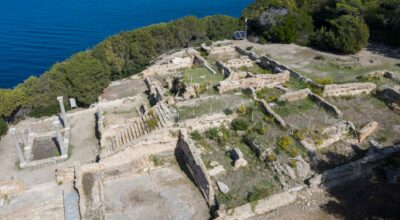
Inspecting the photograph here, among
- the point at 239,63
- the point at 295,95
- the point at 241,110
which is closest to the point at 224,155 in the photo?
the point at 241,110

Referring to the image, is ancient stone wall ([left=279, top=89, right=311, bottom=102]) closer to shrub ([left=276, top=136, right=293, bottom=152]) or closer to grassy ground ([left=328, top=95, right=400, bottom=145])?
grassy ground ([left=328, top=95, right=400, bottom=145])

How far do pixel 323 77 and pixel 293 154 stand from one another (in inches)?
547

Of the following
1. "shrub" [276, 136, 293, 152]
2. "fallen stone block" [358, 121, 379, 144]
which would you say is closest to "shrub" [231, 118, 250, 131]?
"shrub" [276, 136, 293, 152]

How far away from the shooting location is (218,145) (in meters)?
21.8

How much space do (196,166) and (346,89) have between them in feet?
46.2

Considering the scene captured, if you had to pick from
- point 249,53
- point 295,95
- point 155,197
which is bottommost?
point 155,197

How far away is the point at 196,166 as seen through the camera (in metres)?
19.6

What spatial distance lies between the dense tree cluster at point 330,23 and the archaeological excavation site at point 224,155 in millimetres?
8200

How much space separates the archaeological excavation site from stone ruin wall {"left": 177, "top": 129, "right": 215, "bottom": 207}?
0.08m

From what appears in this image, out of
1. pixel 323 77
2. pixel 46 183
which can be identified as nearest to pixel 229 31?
pixel 323 77

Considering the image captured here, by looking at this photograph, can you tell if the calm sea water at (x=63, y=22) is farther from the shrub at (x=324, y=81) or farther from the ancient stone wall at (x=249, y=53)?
the shrub at (x=324, y=81)

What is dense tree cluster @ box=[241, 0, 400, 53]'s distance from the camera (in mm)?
37594

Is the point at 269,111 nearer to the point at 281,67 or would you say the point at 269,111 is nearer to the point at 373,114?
the point at 373,114

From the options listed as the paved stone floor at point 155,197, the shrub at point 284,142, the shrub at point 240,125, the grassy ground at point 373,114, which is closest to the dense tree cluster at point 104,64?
the paved stone floor at point 155,197
